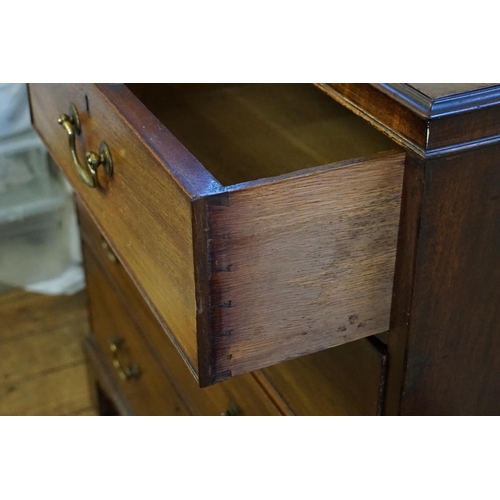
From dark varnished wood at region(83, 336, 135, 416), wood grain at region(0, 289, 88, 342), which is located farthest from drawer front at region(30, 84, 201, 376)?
wood grain at region(0, 289, 88, 342)

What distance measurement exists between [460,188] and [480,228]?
0.15 ft

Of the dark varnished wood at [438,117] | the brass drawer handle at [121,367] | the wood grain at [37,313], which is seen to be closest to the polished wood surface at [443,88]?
the dark varnished wood at [438,117]

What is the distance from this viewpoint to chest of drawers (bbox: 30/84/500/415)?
500mm

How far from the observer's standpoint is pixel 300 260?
0.52 meters

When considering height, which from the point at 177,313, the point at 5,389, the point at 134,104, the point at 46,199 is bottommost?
the point at 5,389

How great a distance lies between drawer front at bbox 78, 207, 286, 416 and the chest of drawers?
6 centimetres

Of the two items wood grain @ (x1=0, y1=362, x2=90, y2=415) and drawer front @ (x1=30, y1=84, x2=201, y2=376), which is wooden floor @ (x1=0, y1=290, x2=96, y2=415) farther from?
drawer front @ (x1=30, y1=84, x2=201, y2=376)

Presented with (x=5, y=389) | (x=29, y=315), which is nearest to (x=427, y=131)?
(x=5, y=389)

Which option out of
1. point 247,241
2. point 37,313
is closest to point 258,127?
point 247,241

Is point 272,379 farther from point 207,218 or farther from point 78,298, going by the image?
point 78,298

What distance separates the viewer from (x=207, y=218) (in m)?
0.48

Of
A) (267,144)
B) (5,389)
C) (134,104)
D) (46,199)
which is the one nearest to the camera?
(134,104)

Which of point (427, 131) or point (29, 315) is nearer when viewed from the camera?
point (427, 131)

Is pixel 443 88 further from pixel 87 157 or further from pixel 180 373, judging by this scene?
pixel 180 373
